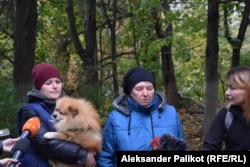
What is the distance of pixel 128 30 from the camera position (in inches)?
648

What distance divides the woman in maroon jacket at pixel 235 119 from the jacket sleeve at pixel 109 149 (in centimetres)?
81

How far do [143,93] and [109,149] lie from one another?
582 millimetres

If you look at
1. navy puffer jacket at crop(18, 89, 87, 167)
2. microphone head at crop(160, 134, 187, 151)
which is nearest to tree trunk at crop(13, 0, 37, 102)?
navy puffer jacket at crop(18, 89, 87, 167)

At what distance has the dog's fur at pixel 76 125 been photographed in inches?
148

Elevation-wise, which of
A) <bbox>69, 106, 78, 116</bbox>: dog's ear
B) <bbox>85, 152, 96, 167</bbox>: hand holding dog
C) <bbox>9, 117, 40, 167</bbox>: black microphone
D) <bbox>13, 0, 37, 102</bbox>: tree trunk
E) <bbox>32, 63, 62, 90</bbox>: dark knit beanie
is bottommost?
<bbox>85, 152, 96, 167</bbox>: hand holding dog

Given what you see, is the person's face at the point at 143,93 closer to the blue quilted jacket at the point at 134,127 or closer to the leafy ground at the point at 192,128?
the blue quilted jacket at the point at 134,127

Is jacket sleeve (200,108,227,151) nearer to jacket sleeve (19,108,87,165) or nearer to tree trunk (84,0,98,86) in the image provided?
jacket sleeve (19,108,87,165)

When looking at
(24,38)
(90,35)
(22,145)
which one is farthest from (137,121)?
(90,35)

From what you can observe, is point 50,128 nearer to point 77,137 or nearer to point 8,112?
point 77,137

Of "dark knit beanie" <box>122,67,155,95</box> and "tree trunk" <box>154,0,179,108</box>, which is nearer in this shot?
"dark knit beanie" <box>122,67,155,95</box>

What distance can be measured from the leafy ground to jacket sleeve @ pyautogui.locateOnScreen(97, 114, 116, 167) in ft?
21.8

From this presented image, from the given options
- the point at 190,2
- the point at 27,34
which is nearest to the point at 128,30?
the point at 190,2

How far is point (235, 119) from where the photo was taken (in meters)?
3.53

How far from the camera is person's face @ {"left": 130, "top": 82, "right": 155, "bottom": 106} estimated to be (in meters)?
3.71
